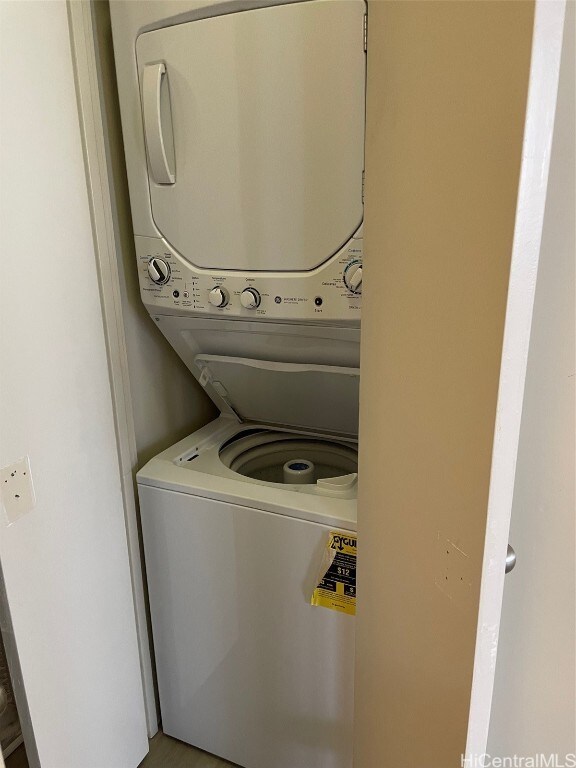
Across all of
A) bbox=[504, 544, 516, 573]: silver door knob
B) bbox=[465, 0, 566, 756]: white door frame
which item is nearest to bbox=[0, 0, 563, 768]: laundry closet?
bbox=[465, 0, 566, 756]: white door frame

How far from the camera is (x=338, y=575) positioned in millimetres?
1299

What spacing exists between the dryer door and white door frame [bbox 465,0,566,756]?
72 centimetres

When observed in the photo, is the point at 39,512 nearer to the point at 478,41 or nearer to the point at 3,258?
the point at 3,258

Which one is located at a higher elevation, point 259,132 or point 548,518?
point 259,132

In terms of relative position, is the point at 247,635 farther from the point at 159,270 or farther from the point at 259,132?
the point at 259,132

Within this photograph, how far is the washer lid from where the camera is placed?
5.06 feet

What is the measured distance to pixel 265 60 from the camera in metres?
1.19

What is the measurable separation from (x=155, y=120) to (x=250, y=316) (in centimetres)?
51

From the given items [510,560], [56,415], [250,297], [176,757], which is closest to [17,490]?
[56,415]

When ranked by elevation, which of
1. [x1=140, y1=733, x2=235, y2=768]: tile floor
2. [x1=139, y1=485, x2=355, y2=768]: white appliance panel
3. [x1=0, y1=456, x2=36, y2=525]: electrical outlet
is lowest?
[x1=140, y1=733, x2=235, y2=768]: tile floor

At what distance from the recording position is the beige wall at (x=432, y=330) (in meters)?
0.54

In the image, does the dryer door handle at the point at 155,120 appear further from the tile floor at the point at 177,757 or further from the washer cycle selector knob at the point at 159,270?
the tile floor at the point at 177,757

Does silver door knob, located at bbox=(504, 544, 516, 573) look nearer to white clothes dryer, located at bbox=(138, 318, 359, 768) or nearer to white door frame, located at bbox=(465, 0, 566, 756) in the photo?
white door frame, located at bbox=(465, 0, 566, 756)

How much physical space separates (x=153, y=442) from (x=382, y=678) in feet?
3.25
